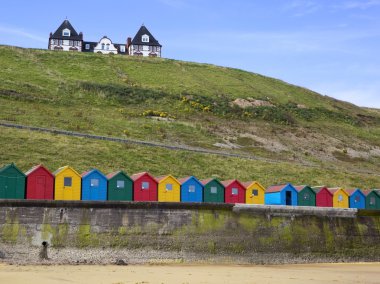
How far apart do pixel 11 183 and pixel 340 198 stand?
2418cm

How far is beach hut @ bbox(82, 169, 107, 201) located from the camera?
35.2 metres

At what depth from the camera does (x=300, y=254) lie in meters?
35.3

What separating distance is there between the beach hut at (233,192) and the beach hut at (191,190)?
1882 millimetres

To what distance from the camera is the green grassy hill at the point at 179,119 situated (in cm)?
5525

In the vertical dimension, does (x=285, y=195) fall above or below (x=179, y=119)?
below

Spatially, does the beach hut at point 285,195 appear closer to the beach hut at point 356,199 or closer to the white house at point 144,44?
the beach hut at point 356,199

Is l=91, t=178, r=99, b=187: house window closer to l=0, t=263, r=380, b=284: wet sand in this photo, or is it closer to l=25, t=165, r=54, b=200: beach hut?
l=25, t=165, r=54, b=200: beach hut

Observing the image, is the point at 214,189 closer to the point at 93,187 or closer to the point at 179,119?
the point at 93,187

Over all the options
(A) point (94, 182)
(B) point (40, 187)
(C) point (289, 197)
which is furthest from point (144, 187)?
(C) point (289, 197)

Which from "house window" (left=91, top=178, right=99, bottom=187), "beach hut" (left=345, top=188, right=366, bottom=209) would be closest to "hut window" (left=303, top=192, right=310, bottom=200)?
"beach hut" (left=345, top=188, right=366, bottom=209)

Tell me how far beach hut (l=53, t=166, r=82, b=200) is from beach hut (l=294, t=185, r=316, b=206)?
1617 centimetres

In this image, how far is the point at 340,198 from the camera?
43.6 m

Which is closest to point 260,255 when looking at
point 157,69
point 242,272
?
point 242,272

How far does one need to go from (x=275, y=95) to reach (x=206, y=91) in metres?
16.5
